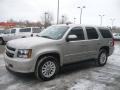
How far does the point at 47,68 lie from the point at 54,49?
66 centimetres

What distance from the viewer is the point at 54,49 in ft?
18.8

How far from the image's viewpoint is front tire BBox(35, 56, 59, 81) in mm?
5527

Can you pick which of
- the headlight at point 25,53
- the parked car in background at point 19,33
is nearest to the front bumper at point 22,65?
the headlight at point 25,53

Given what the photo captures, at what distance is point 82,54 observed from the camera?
22.4 ft

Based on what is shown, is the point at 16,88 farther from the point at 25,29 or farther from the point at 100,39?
the point at 25,29

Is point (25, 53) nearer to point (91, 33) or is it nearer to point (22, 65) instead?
point (22, 65)

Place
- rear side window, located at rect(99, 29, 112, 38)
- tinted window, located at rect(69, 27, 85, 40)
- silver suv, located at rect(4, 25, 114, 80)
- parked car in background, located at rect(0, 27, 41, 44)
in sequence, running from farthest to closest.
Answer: parked car in background, located at rect(0, 27, 41, 44) → rear side window, located at rect(99, 29, 112, 38) → tinted window, located at rect(69, 27, 85, 40) → silver suv, located at rect(4, 25, 114, 80)

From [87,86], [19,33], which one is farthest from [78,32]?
[19,33]

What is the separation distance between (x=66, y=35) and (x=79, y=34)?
0.77 m

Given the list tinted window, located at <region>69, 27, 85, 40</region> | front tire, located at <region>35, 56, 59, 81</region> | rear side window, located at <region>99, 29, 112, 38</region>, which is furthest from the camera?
rear side window, located at <region>99, 29, 112, 38</region>

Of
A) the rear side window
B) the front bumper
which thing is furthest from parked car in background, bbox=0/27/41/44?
the front bumper

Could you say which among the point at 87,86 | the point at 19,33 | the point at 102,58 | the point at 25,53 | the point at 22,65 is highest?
the point at 19,33

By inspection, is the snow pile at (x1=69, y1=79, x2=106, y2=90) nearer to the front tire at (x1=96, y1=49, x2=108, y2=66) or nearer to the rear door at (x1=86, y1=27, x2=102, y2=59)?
the rear door at (x1=86, y1=27, x2=102, y2=59)

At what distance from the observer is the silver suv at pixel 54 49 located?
17.2 feet
